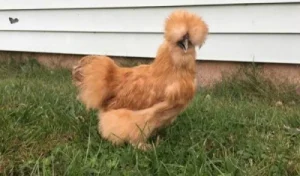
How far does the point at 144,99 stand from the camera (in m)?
2.95

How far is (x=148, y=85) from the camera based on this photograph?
2965 millimetres

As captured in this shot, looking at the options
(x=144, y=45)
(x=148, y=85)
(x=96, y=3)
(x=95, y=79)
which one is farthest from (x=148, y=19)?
(x=148, y=85)

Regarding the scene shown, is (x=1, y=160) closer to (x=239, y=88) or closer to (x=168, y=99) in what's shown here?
(x=168, y=99)

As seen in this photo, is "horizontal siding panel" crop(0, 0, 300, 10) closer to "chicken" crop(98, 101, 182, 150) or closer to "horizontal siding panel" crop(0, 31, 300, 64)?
"horizontal siding panel" crop(0, 31, 300, 64)

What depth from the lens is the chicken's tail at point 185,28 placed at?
2793 millimetres

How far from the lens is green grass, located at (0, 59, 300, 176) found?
8.78ft

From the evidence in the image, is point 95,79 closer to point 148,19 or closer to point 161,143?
point 161,143

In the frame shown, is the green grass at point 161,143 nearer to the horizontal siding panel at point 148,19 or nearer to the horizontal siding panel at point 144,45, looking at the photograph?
the horizontal siding panel at point 144,45

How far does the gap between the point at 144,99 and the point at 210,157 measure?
1.79ft

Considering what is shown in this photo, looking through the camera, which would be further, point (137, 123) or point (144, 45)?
point (144, 45)

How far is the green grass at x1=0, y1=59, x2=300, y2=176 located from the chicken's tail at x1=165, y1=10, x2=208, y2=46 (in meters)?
0.69

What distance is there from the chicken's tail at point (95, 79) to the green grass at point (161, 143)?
274 millimetres

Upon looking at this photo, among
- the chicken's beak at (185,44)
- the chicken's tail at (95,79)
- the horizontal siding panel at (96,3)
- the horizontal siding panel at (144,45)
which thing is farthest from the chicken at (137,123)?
the horizontal siding panel at (96,3)

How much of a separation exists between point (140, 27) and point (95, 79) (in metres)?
2.67
